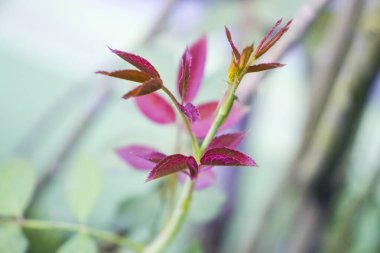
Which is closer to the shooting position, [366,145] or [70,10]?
[366,145]

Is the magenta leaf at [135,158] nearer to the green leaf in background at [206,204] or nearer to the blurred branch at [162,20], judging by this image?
the green leaf in background at [206,204]

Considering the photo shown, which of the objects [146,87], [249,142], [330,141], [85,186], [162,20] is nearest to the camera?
[146,87]

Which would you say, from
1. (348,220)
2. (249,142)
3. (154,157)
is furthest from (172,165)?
(348,220)

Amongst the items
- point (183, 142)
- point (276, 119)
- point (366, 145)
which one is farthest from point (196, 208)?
point (276, 119)

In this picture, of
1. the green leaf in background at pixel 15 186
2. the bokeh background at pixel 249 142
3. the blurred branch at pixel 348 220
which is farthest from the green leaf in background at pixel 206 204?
the blurred branch at pixel 348 220

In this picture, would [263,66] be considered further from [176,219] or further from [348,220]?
[348,220]

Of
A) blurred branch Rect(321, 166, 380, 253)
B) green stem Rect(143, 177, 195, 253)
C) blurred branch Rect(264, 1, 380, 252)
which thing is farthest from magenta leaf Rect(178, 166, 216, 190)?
blurred branch Rect(321, 166, 380, 253)

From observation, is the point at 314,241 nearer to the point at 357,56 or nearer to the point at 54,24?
the point at 357,56
